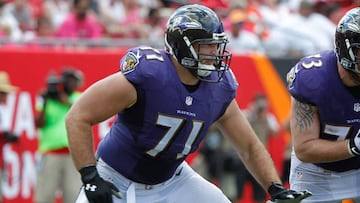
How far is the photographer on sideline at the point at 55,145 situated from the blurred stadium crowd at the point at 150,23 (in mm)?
1153

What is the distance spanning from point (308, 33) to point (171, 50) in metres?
7.44

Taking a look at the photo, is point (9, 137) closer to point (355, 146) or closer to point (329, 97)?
point (329, 97)

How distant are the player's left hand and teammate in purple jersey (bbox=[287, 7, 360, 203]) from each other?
0.79 ft

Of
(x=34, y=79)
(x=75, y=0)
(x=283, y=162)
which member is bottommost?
(x=283, y=162)

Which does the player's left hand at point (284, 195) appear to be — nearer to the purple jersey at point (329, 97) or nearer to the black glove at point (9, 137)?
the purple jersey at point (329, 97)

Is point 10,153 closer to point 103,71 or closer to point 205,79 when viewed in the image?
point 103,71

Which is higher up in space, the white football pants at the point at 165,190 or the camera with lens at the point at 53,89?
the white football pants at the point at 165,190

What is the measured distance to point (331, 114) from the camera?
5699mm

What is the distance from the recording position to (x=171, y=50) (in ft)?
18.6

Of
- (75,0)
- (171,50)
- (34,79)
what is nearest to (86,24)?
(75,0)

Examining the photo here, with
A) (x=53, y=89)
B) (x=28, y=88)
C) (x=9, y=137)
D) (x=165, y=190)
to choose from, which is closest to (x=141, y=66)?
(x=165, y=190)

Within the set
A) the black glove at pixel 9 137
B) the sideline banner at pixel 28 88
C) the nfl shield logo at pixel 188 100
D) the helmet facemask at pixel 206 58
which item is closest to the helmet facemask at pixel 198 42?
the helmet facemask at pixel 206 58

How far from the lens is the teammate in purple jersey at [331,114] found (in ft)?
18.4

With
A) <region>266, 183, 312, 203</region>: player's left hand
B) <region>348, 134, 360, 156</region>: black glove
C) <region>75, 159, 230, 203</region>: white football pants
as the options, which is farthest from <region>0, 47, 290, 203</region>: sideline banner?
<region>348, 134, 360, 156</region>: black glove
